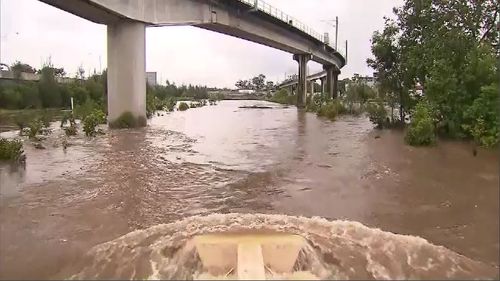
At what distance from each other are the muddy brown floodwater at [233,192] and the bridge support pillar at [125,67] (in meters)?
7.02

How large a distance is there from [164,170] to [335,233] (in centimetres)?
590

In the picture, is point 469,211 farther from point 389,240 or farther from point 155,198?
point 155,198

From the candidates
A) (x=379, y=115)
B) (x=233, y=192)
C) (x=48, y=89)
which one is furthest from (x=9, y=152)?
(x=48, y=89)

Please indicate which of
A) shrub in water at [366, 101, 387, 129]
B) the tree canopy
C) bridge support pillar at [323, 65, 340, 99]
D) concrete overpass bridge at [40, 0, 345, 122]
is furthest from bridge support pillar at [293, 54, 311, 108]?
the tree canopy

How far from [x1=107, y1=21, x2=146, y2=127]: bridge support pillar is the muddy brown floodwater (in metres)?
7.02

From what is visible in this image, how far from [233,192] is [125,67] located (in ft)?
48.7

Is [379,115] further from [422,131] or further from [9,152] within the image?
[9,152]

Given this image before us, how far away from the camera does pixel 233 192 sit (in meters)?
9.13

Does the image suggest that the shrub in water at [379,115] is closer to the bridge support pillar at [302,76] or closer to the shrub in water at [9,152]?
the shrub in water at [9,152]

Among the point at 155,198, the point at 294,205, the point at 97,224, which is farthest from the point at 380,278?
the point at 155,198

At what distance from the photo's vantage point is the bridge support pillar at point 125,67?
72.8 ft

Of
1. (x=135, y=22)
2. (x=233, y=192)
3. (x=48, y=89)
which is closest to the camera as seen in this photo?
(x=233, y=192)

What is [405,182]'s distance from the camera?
394 inches

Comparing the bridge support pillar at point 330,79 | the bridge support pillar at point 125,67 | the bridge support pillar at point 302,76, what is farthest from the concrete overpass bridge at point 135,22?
the bridge support pillar at point 330,79
